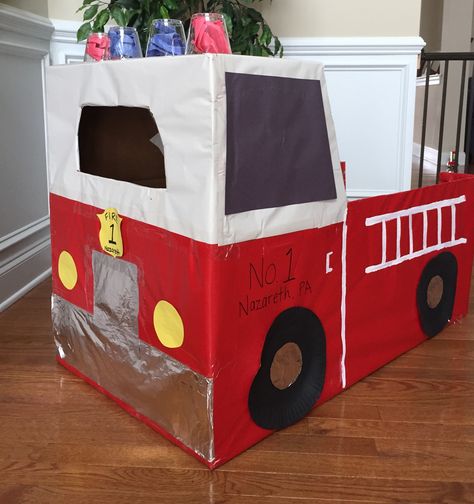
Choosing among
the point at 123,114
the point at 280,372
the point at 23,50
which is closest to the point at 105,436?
the point at 280,372

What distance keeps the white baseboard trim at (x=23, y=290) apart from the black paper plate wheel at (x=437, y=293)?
117 cm

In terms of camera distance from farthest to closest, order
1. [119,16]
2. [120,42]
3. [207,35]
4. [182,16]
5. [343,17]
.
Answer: [343,17]
[182,16]
[119,16]
[120,42]
[207,35]

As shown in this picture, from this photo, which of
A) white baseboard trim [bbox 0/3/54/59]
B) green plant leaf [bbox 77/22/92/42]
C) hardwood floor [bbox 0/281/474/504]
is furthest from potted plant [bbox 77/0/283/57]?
hardwood floor [bbox 0/281/474/504]

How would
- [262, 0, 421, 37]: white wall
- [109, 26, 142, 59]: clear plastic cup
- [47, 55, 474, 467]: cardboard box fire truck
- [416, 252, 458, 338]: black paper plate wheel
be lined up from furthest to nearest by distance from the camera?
1. [262, 0, 421, 37]: white wall
2. [416, 252, 458, 338]: black paper plate wheel
3. [109, 26, 142, 59]: clear plastic cup
4. [47, 55, 474, 467]: cardboard box fire truck

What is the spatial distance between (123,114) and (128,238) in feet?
1.25

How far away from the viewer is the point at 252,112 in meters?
0.90

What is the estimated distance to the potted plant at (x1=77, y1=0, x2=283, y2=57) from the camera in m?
1.86

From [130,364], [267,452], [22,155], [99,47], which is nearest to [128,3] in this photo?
[22,155]

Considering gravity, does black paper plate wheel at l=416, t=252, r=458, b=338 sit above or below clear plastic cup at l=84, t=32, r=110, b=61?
below

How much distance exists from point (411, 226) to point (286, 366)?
47cm

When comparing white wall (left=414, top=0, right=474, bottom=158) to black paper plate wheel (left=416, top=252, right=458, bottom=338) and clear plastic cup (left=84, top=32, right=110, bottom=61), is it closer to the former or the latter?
black paper plate wheel (left=416, top=252, right=458, bottom=338)

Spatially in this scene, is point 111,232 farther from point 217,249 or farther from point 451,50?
point 451,50

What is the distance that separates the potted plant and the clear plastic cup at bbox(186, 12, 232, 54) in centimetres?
86

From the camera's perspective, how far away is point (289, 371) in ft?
3.53
